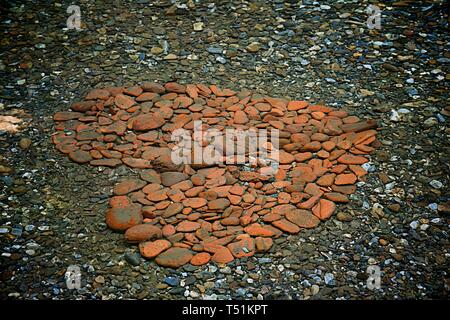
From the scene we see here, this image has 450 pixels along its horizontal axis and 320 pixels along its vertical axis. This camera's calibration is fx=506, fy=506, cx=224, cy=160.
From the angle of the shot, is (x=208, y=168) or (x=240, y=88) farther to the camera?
(x=240, y=88)

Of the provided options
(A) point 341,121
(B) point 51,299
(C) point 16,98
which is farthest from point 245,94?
(B) point 51,299

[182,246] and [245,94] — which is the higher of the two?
[245,94]

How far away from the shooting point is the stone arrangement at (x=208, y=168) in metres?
2.28

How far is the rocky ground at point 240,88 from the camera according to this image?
6.96ft

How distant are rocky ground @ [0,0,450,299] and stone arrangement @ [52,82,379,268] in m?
0.08

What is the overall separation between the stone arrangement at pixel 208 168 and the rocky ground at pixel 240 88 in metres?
0.08

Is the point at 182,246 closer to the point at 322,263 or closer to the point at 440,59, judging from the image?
the point at 322,263

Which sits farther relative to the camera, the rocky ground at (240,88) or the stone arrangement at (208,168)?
the stone arrangement at (208,168)

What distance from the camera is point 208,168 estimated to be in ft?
8.49

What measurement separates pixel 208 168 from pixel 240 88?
725 millimetres

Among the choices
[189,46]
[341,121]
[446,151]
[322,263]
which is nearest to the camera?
[322,263]
